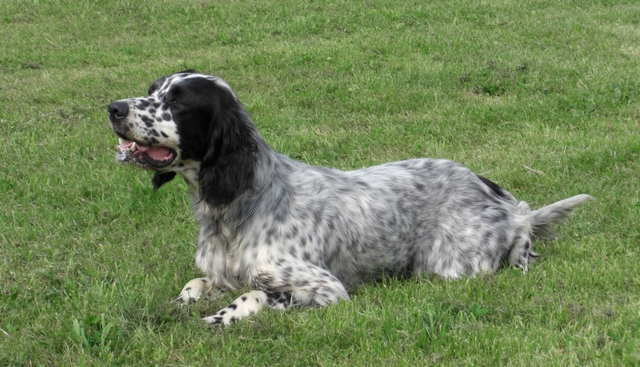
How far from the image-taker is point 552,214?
19.1 feet

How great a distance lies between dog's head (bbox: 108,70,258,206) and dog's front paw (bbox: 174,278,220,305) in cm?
54

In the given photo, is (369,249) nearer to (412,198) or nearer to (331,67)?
(412,198)

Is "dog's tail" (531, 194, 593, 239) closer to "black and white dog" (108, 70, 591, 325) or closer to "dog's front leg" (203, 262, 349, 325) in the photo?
"black and white dog" (108, 70, 591, 325)

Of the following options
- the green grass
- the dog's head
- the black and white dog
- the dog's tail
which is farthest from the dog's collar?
the dog's tail

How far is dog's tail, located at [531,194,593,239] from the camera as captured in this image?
579cm

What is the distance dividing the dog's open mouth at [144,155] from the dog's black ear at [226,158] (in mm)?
226

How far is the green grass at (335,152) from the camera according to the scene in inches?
157

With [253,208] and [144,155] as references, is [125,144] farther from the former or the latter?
[253,208]

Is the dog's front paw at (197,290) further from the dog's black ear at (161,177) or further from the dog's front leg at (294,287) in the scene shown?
the dog's black ear at (161,177)

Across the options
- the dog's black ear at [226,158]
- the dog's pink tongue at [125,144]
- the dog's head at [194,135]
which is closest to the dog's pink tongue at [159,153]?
the dog's head at [194,135]

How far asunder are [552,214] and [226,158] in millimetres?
2581

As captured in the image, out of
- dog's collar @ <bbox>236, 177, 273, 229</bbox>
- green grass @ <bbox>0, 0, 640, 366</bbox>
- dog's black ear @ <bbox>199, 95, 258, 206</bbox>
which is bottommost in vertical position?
green grass @ <bbox>0, 0, 640, 366</bbox>

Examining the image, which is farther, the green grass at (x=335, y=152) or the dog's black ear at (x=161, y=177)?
the dog's black ear at (x=161, y=177)

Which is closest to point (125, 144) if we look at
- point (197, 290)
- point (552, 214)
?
point (197, 290)
